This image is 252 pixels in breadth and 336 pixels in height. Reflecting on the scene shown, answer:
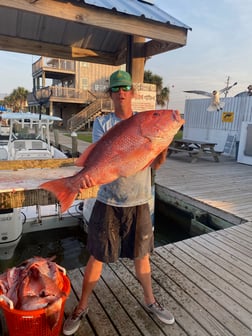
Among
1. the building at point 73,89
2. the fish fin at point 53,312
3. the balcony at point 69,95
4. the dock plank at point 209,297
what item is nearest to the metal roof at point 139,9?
the fish fin at point 53,312

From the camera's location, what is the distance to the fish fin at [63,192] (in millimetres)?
1509

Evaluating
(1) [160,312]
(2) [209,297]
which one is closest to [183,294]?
(2) [209,297]

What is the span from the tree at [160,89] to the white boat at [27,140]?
27.5 meters

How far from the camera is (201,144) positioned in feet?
33.5

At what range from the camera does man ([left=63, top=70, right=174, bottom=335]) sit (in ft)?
6.22

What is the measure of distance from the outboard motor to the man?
2.75 meters

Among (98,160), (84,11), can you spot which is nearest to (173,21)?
(84,11)

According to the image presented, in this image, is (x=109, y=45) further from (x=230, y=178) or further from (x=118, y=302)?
(x=230, y=178)

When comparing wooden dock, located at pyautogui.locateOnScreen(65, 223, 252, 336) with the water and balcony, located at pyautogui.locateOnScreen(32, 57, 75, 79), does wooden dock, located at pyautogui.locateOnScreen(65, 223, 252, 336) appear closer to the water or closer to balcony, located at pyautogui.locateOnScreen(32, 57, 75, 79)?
the water

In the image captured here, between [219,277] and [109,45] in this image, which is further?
[109,45]

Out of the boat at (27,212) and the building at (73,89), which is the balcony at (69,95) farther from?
the boat at (27,212)

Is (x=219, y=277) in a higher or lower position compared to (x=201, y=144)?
lower

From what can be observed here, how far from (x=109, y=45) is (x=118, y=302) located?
3696mm

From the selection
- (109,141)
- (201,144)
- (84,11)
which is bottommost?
(201,144)
